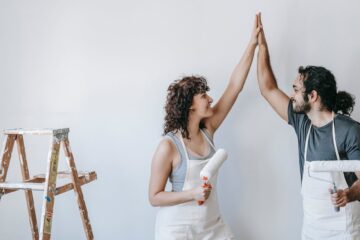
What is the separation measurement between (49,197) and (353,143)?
48.6 inches

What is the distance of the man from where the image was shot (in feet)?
4.64

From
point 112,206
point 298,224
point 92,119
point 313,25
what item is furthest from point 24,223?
point 313,25

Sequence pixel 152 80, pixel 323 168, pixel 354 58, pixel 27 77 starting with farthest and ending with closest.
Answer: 1. pixel 27 77
2. pixel 152 80
3. pixel 354 58
4. pixel 323 168

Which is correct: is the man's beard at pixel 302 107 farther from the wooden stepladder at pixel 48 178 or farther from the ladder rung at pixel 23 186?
the ladder rung at pixel 23 186

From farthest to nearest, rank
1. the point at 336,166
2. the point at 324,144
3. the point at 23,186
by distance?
the point at 23,186 → the point at 324,144 → the point at 336,166

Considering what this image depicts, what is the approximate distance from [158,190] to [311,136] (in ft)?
2.22

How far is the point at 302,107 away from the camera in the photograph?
4.97ft

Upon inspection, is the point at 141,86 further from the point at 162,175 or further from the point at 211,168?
the point at 211,168

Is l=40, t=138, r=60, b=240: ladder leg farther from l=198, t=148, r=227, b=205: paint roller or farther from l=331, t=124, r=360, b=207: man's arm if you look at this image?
l=331, t=124, r=360, b=207: man's arm

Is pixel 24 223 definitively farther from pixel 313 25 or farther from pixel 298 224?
pixel 313 25

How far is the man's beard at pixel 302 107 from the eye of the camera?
1.51 m

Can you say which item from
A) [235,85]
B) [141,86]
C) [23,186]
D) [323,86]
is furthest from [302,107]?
[23,186]

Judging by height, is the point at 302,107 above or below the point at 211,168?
above

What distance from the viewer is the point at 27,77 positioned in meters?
2.18
